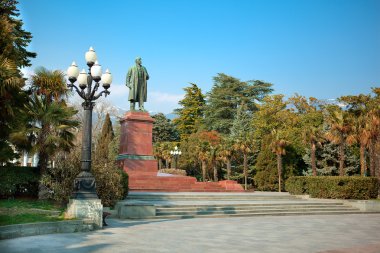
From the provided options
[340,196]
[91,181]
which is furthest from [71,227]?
[340,196]

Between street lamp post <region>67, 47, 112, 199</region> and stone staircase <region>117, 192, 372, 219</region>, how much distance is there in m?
3.05

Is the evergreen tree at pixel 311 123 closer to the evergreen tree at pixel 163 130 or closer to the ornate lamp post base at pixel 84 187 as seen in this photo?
the evergreen tree at pixel 163 130

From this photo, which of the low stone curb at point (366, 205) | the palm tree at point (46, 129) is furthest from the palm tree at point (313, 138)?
the palm tree at point (46, 129)

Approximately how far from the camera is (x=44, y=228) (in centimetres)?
957

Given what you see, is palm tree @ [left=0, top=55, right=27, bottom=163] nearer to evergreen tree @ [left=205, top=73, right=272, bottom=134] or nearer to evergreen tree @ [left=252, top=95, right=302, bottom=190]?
evergreen tree @ [left=252, top=95, right=302, bottom=190]

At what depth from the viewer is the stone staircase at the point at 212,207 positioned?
1382 cm

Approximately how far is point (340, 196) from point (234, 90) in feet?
101

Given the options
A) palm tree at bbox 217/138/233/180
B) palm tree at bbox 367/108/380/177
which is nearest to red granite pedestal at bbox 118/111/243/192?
palm tree at bbox 217/138/233/180

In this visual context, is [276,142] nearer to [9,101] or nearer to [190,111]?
[9,101]

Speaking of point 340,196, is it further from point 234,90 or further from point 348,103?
point 234,90

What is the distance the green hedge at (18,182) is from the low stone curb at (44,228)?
20.9 feet

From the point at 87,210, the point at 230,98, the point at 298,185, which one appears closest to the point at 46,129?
the point at 87,210

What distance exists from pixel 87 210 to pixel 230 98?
40.7 meters

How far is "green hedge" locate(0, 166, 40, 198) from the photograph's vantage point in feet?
49.5
